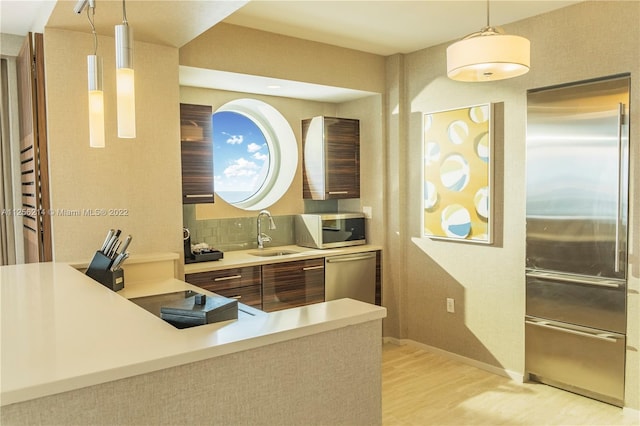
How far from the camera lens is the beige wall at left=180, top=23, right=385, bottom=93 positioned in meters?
3.53

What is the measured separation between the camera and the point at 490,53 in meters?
2.04

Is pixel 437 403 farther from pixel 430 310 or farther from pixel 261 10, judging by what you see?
pixel 261 10

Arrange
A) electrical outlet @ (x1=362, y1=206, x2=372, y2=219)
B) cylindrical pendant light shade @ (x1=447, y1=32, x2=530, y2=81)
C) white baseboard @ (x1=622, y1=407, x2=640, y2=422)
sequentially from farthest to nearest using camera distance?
electrical outlet @ (x1=362, y1=206, x2=372, y2=219), white baseboard @ (x1=622, y1=407, x2=640, y2=422), cylindrical pendant light shade @ (x1=447, y1=32, x2=530, y2=81)

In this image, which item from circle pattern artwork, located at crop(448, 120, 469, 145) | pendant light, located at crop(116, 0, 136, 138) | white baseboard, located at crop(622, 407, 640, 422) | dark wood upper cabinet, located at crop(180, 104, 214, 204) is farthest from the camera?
circle pattern artwork, located at crop(448, 120, 469, 145)

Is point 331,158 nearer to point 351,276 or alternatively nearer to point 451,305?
point 351,276

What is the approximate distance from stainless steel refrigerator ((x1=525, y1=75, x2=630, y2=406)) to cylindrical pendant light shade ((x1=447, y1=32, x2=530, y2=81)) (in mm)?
1307

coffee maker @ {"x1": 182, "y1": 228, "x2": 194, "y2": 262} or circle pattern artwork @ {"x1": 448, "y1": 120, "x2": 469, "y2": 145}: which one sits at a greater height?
circle pattern artwork @ {"x1": 448, "y1": 120, "x2": 469, "y2": 145}

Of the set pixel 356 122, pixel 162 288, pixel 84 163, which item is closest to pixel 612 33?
pixel 356 122

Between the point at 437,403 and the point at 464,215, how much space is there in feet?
4.83

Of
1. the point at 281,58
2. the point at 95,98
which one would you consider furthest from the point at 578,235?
the point at 95,98

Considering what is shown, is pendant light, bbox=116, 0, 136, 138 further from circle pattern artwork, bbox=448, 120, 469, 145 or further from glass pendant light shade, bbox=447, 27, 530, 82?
circle pattern artwork, bbox=448, 120, 469, 145

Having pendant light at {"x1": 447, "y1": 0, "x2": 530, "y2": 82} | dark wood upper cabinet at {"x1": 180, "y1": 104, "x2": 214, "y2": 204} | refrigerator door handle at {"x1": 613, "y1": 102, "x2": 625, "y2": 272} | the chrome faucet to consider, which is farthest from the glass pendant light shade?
the chrome faucet

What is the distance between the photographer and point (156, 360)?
4.15ft

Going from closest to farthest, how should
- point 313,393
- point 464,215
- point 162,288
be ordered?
point 313,393 < point 162,288 < point 464,215
